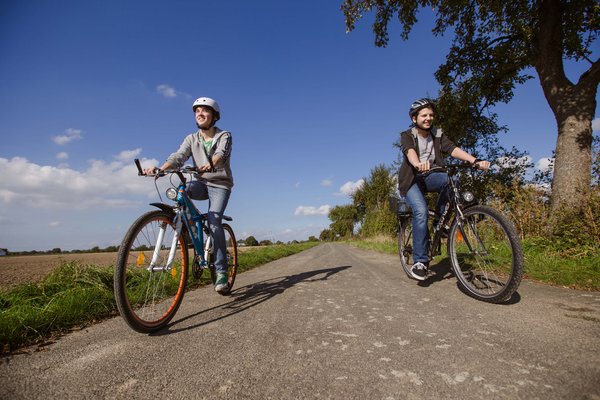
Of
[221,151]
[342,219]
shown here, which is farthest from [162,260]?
[342,219]

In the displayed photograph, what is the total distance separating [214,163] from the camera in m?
3.44

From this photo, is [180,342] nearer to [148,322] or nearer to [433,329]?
[148,322]

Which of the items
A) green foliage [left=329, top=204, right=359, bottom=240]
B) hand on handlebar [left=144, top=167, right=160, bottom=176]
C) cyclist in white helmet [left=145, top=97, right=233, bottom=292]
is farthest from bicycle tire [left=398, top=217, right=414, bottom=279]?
green foliage [left=329, top=204, right=359, bottom=240]

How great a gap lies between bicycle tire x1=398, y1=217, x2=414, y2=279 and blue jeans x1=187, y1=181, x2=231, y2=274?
3.10 m

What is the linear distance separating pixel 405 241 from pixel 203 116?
13.3ft

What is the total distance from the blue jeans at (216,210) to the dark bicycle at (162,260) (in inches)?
5.6

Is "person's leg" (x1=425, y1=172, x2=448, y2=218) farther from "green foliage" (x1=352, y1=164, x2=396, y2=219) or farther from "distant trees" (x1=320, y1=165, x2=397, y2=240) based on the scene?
"green foliage" (x1=352, y1=164, x2=396, y2=219)

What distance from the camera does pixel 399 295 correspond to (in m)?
3.26

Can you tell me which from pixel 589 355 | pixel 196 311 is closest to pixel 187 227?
pixel 196 311

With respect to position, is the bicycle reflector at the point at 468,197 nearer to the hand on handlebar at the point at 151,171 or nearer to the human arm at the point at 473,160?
the human arm at the point at 473,160

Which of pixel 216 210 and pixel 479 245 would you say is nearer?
pixel 479 245

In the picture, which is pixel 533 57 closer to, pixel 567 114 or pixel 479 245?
pixel 567 114

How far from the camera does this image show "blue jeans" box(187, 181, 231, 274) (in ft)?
11.9

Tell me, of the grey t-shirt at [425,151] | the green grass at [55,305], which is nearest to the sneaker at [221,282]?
the green grass at [55,305]
